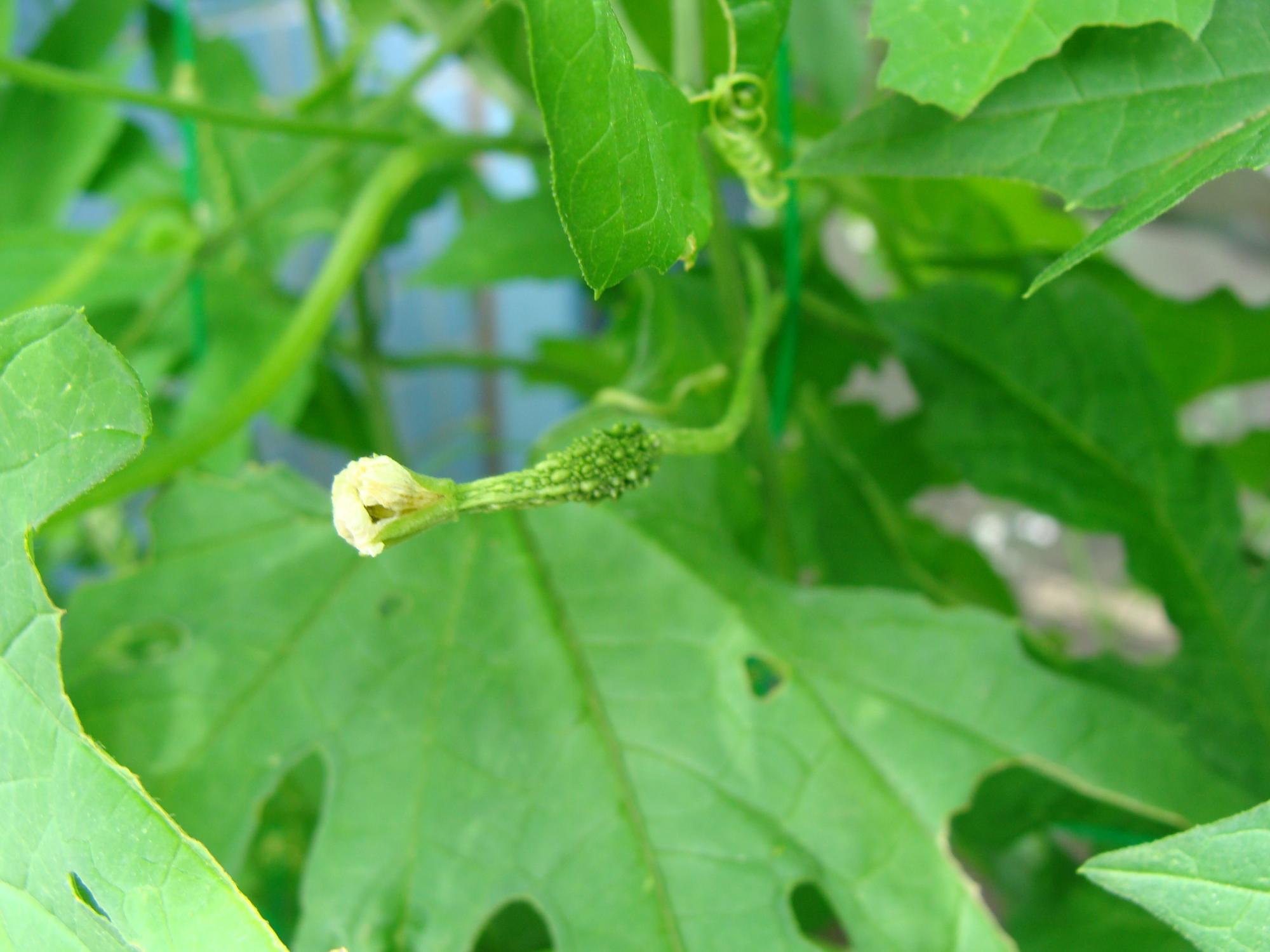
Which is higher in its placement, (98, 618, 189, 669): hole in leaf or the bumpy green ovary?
the bumpy green ovary

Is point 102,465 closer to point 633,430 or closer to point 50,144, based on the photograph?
point 633,430

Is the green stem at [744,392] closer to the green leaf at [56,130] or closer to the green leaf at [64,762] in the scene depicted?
the green leaf at [64,762]

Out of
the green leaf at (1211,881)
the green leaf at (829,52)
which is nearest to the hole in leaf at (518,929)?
the green leaf at (1211,881)

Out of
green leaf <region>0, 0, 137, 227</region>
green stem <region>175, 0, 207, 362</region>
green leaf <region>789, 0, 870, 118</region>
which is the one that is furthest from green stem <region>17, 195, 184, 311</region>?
green leaf <region>789, 0, 870, 118</region>

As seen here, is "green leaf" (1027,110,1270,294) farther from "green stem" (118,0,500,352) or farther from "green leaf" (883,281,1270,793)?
"green stem" (118,0,500,352)

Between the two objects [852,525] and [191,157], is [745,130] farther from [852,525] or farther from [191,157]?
[191,157]
